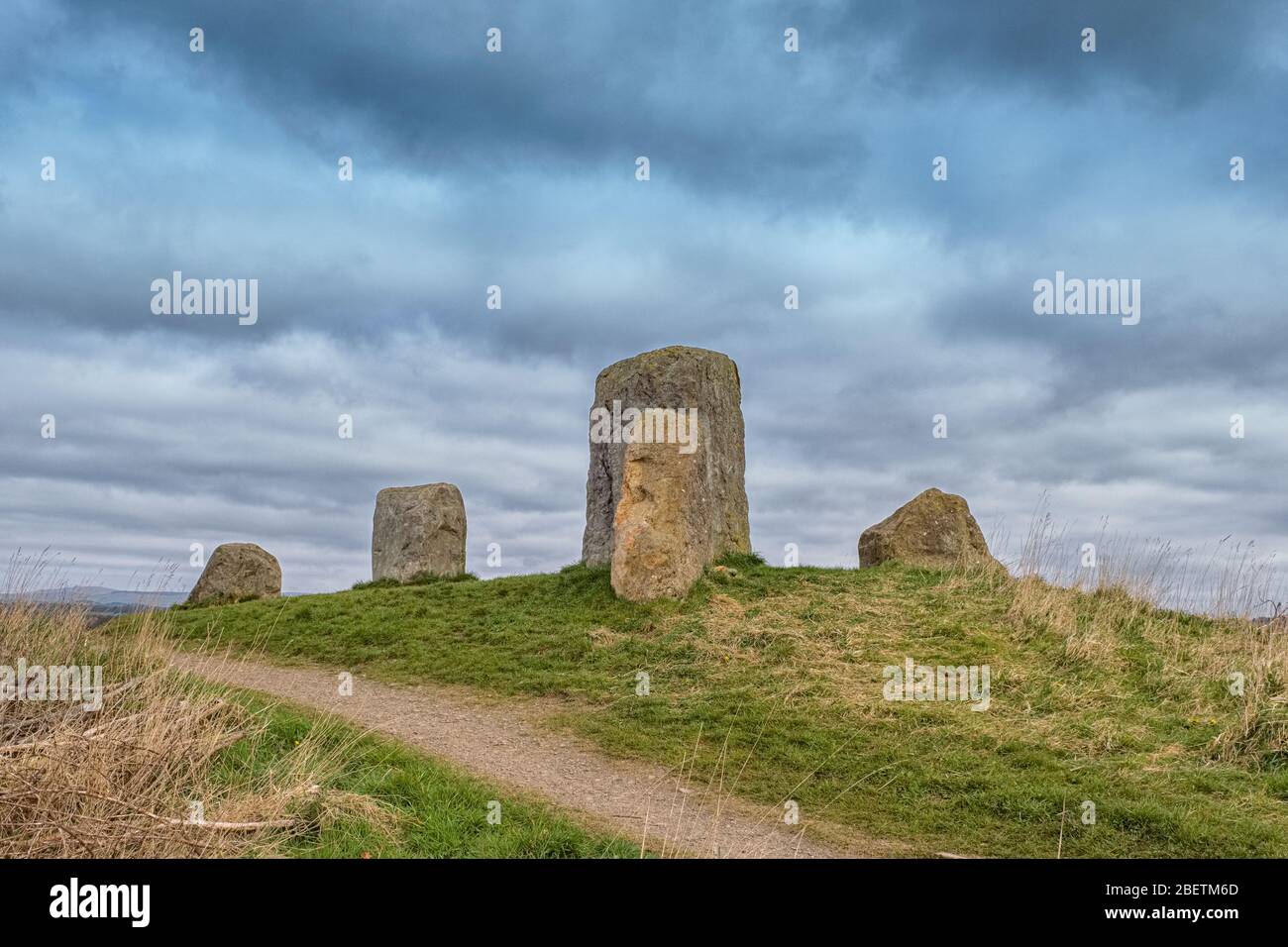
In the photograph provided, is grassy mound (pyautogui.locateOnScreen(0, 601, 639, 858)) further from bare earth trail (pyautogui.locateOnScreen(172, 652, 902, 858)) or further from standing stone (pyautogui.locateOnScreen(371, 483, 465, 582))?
standing stone (pyautogui.locateOnScreen(371, 483, 465, 582))

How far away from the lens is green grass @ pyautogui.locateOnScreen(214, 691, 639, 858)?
268 inches

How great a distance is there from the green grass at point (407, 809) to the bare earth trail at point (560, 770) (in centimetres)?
44

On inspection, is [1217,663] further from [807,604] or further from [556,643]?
[556,643]

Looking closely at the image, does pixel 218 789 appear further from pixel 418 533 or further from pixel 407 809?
pixel 418 533

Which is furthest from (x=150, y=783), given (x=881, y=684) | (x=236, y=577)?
(x=236, y=577)

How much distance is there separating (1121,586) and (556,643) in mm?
9164

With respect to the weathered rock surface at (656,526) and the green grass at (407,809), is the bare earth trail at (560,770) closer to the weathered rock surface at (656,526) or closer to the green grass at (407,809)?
the green grass at (407,809)

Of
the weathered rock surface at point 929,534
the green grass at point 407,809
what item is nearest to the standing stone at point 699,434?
the weathered rock surface at point 929,534

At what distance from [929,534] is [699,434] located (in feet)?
18.8

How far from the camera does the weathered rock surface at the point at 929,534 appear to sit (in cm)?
2000

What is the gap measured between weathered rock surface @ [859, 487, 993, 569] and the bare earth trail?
1036 centimetres

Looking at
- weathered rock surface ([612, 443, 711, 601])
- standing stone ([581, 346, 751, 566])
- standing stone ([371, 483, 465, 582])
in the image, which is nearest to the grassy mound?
weathered rock surface ([612, 443, 711, 601])

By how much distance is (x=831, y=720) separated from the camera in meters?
11.1
